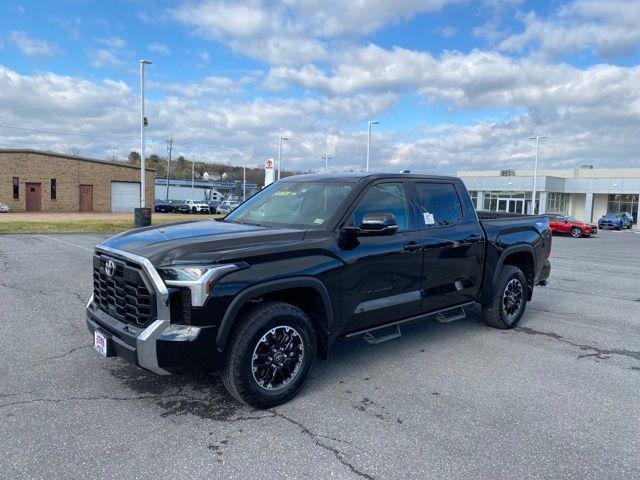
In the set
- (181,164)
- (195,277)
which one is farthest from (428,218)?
(181,164)

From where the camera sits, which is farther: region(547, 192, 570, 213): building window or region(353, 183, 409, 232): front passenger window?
region(547, 192, 570, 213): building window

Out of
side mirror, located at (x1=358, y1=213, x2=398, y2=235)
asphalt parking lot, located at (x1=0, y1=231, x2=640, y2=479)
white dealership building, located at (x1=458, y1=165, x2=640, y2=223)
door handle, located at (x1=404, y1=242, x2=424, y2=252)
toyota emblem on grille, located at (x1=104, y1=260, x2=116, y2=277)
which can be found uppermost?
white dealership building, located at (x1=458, y1=165, x2=640, y2=223)

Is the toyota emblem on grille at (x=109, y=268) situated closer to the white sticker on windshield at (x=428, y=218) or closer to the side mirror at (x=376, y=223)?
the side mirror at (x=376, y=223)

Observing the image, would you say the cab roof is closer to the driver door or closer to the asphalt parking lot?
the driver door

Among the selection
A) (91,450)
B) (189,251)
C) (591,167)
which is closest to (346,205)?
(189,251)

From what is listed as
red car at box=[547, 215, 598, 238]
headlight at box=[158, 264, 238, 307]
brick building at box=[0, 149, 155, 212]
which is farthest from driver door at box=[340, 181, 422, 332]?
brick building at box=[0, 149, 155, 212]

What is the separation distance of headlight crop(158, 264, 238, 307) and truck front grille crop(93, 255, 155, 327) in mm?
171

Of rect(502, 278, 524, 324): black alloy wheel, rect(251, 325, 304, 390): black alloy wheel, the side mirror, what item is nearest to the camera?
rect(251, 325, 304, 390): black alloy wheel

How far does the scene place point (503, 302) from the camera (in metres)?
6.00

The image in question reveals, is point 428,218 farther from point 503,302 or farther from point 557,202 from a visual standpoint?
point 557,202

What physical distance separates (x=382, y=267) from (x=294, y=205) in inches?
42.4

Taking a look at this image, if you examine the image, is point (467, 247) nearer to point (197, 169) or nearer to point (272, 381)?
point (272, 381)

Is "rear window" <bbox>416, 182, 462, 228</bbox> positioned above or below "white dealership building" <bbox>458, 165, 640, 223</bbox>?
below

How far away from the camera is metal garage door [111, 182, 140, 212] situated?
46.8 metres
